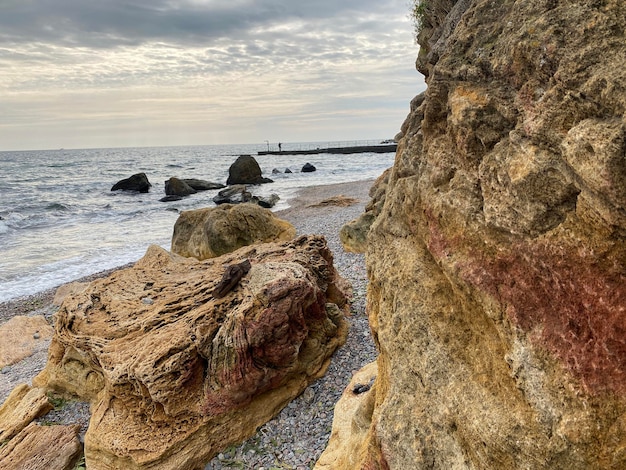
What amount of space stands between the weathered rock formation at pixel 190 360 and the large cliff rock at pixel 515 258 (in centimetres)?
257

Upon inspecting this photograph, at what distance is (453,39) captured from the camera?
11.1ft

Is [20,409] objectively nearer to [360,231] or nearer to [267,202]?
[360,231]

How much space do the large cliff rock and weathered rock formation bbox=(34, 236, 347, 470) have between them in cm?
257

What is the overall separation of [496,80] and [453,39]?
0.65 metres

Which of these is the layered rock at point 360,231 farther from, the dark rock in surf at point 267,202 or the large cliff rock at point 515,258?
the dark rock in surf at point 267,202

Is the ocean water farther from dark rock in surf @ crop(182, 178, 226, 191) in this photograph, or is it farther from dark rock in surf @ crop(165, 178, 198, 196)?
dark rock in surf @ crop(182, 178, 226, 191)

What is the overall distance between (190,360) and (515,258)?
4.37 meters

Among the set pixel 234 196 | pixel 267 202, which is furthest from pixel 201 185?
pixel 267 202

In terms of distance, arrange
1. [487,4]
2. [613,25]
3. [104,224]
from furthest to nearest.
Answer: [104,224] → [487,4] → [613,25]

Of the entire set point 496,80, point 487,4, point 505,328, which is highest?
point 487,4

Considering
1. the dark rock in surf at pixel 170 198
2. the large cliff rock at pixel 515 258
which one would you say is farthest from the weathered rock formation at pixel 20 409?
the dark rock in surf at pixel 170 198

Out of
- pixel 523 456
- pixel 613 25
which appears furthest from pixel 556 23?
pixel 523 456

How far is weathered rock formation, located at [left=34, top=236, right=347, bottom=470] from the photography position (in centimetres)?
565

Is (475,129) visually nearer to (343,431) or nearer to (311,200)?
(343,431)
